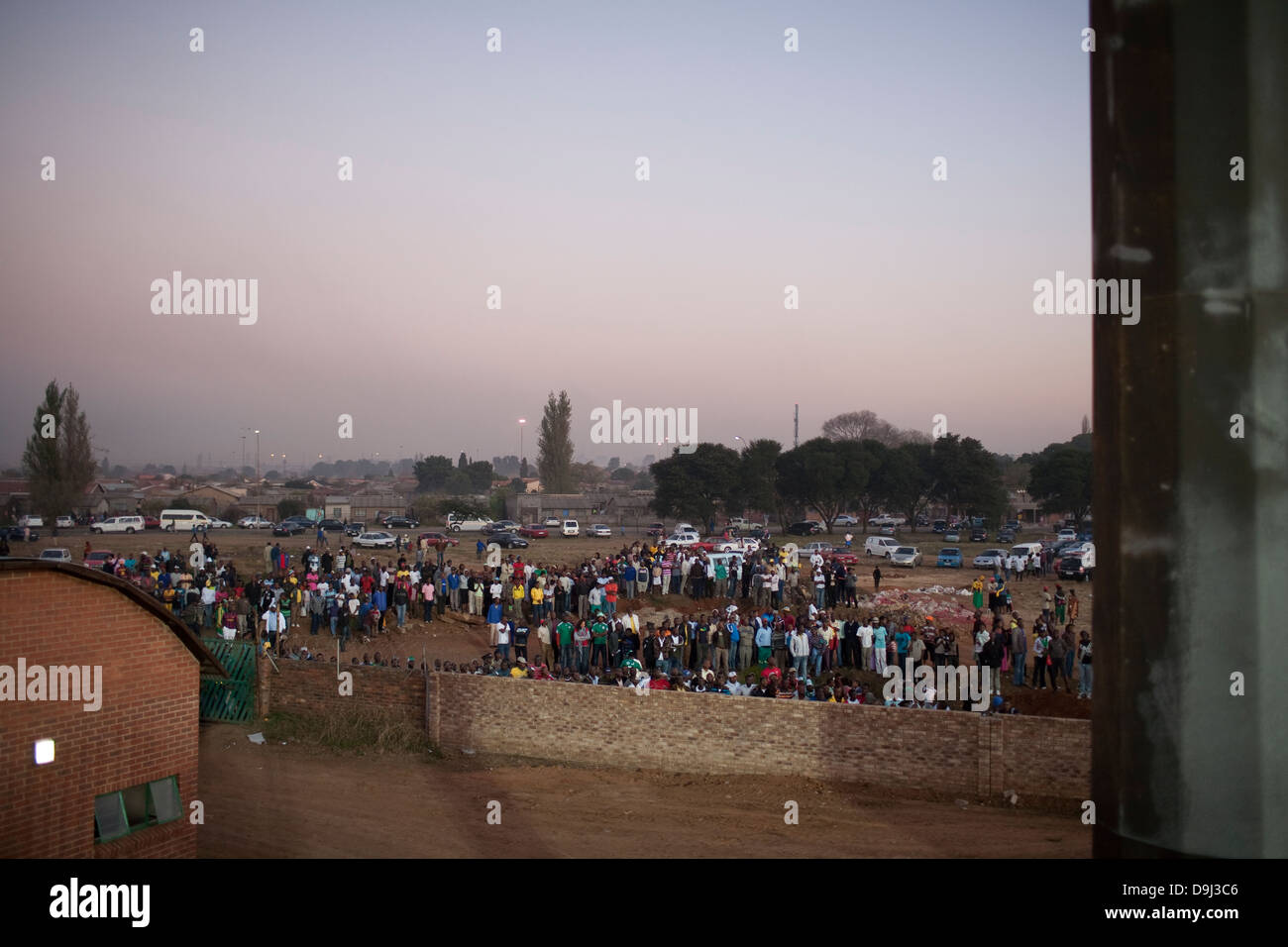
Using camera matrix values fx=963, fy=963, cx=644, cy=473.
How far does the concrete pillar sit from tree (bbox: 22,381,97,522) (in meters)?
77.2

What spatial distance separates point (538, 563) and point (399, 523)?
3702cm

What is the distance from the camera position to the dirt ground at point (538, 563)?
2509 centimetres

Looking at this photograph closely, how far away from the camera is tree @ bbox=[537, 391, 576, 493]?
108 m

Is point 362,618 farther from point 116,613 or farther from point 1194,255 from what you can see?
point 1194,255

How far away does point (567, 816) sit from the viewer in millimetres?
16078

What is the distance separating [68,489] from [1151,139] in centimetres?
7918

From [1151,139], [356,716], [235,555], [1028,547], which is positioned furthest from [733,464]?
[1151,139]

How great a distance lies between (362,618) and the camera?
26391mm

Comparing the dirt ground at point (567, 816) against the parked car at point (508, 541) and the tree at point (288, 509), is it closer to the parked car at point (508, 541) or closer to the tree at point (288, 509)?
the parked car at point (508, 541)

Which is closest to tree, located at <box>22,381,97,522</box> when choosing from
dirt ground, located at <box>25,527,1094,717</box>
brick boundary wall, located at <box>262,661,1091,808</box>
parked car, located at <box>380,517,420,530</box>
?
dirt ground, located at <box>25,527,1094,717</box>

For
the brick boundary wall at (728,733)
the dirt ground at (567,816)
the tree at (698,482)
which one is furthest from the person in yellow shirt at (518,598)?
the tree at (698,482)

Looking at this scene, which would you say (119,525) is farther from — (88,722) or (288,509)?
(88,722)
